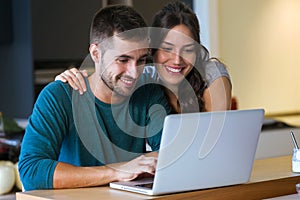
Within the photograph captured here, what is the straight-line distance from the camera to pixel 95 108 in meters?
2.23

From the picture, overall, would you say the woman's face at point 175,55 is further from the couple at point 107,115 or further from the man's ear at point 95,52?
the man's ear at point 95,52

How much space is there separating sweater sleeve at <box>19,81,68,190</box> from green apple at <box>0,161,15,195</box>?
2.40 ft

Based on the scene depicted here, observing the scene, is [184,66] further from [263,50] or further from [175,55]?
[263,50]

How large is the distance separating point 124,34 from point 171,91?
45cm

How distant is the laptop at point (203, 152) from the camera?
179cm

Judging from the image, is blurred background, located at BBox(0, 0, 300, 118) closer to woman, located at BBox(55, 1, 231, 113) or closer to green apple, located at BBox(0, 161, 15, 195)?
green apple, located at BBox(0, 161, 15, 195)

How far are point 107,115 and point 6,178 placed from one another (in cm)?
82

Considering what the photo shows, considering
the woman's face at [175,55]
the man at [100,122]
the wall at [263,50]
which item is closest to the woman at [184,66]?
the woman's face at [175,55]

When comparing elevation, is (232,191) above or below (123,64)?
below

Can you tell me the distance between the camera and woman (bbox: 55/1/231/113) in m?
2.46

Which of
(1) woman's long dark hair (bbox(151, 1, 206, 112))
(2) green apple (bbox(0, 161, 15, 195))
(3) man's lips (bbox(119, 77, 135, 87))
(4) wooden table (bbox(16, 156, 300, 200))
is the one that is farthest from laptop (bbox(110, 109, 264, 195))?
(2) green apple (bbox(0, 161, 15, 195))

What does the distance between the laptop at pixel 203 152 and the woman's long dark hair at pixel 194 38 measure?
2.04 ft

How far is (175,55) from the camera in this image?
8.00 ft

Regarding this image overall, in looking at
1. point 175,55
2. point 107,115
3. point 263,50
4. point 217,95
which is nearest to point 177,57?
point 175,55
